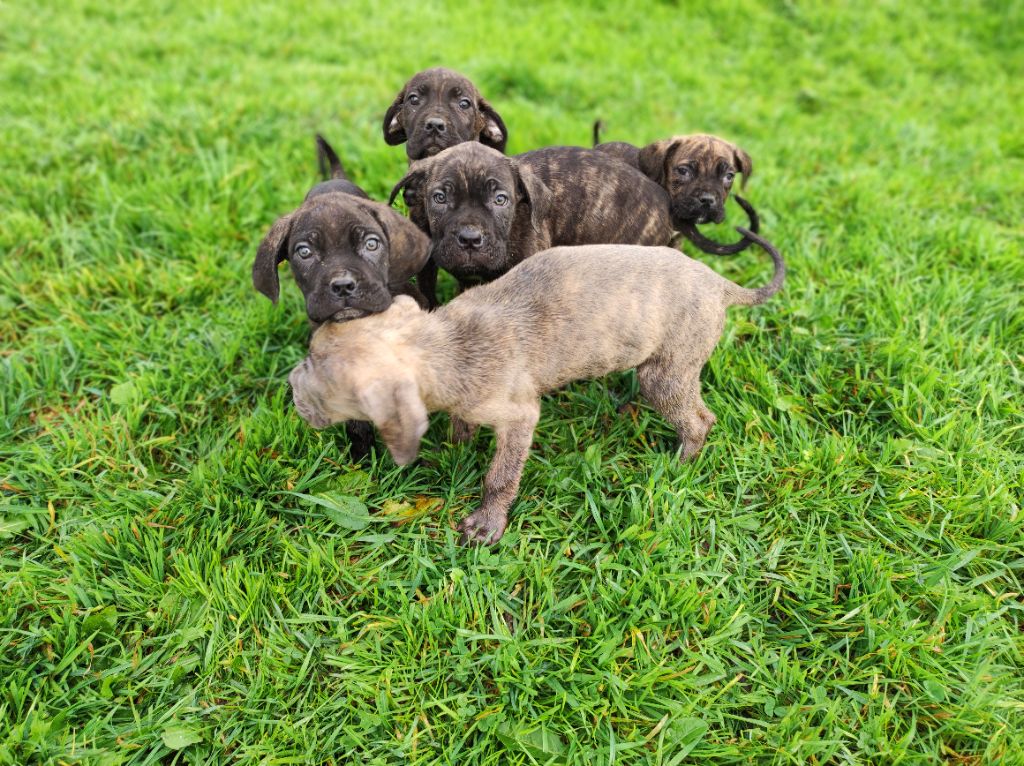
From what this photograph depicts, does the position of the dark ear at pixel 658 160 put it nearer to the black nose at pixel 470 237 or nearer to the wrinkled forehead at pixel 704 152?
the wrinkled forehead at pixel 704 152

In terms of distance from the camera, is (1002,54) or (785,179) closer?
(785,179)

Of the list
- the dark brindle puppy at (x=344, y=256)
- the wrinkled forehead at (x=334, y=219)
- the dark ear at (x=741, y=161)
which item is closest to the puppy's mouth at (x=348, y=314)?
the dark brindle puppy at (x=344, y=256)

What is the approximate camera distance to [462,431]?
14.0 ft

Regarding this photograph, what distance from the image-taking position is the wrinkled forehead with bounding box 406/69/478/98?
17.2 ft

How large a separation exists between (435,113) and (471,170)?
1.03m

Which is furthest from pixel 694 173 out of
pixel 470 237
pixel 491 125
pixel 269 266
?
pixel 269 266

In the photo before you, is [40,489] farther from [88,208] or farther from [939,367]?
[939,367]

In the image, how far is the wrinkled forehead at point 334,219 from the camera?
13.1 ft

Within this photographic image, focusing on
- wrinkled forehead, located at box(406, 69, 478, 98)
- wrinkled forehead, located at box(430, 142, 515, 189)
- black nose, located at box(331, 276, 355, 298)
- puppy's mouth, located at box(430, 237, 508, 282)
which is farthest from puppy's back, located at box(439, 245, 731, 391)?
wrinkled forehead, located at box(406, 69, 478, 98)

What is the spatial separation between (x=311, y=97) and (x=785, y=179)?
5.22 metres

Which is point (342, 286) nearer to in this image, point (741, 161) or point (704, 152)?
point (704, 152)

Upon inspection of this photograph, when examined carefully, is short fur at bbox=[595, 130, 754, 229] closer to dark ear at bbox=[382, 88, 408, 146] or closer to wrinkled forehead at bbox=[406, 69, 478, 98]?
wrinkled forehead at bbox=[406, 69, 478, 98]

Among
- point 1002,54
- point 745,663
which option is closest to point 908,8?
point 1002,54

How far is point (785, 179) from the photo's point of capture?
270 inches
